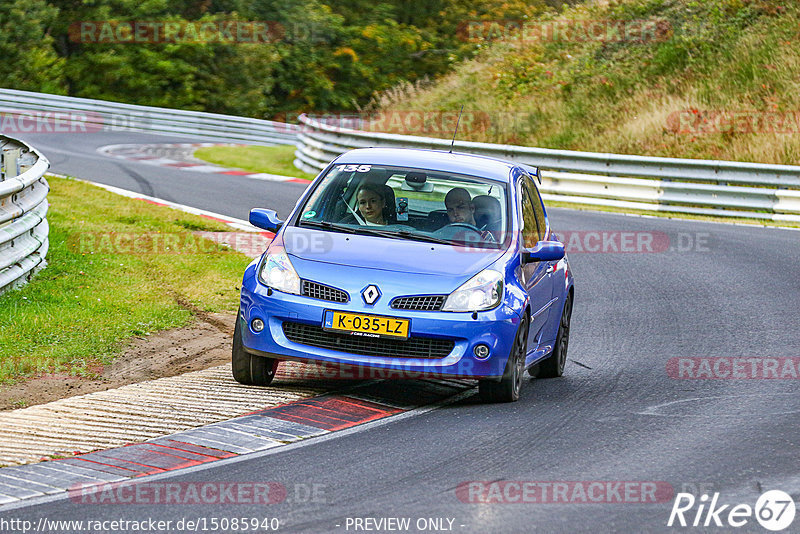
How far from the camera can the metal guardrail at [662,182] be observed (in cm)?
2181

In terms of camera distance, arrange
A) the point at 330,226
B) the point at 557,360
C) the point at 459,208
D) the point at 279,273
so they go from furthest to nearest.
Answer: the point at 557,360
the point at 459,208
the point at 330,226
the point at 279,273

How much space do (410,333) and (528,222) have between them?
193cm

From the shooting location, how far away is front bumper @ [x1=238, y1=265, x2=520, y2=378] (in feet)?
25.1

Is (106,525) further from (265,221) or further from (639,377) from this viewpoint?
(639,377)

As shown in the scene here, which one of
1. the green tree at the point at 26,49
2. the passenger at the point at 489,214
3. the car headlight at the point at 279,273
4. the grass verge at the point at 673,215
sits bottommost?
the grass verge at the point at 673,215

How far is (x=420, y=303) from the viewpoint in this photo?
25.2 ft

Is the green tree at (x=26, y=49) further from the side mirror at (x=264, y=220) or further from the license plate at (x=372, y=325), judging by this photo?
the license plate at (x=372, y=325)

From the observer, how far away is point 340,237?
331 inches

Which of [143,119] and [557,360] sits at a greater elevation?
[143,119]

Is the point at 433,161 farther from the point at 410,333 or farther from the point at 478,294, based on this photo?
the point at 410,333

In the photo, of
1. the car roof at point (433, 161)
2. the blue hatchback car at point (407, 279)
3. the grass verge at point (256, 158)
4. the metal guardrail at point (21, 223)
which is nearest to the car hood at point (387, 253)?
the blue hatchback car at point (407, 279)

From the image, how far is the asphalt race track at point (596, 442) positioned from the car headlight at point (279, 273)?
1.18 meters

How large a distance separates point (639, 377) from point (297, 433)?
329 centimetres

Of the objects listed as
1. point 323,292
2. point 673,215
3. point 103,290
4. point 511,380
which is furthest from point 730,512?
point 673,215
